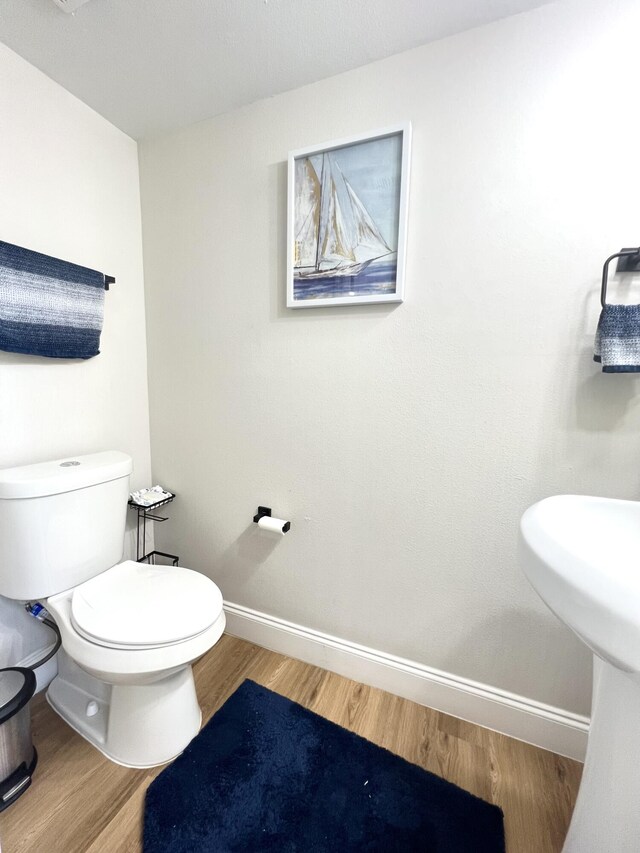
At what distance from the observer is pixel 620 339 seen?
33.1 inches

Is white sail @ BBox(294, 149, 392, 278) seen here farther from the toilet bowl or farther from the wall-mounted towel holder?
the toilet bowl

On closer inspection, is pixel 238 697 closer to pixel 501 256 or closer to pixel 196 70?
pixel 501 256

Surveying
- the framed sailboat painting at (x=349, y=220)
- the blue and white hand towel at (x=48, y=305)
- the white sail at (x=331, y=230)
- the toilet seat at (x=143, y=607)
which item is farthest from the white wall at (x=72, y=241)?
the white sail at (x=331, y=230)

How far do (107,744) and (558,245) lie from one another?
196 centimetres

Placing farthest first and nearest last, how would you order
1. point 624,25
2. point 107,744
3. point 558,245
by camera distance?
1. point 107,744
2. point 558,245
3. point 624,25

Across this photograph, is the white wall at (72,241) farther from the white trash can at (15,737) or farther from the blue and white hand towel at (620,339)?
the blue and white hand towel at (620,339)

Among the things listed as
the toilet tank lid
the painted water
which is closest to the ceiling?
the painted water

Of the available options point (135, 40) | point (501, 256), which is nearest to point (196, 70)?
point (135, 40)

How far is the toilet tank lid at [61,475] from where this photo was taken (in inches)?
40.3

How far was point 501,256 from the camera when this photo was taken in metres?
1.02

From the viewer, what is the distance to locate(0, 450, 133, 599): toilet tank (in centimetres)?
104

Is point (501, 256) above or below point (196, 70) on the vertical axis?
below

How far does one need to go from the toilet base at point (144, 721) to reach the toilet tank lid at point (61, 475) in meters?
0.61

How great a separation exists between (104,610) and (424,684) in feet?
3.58
